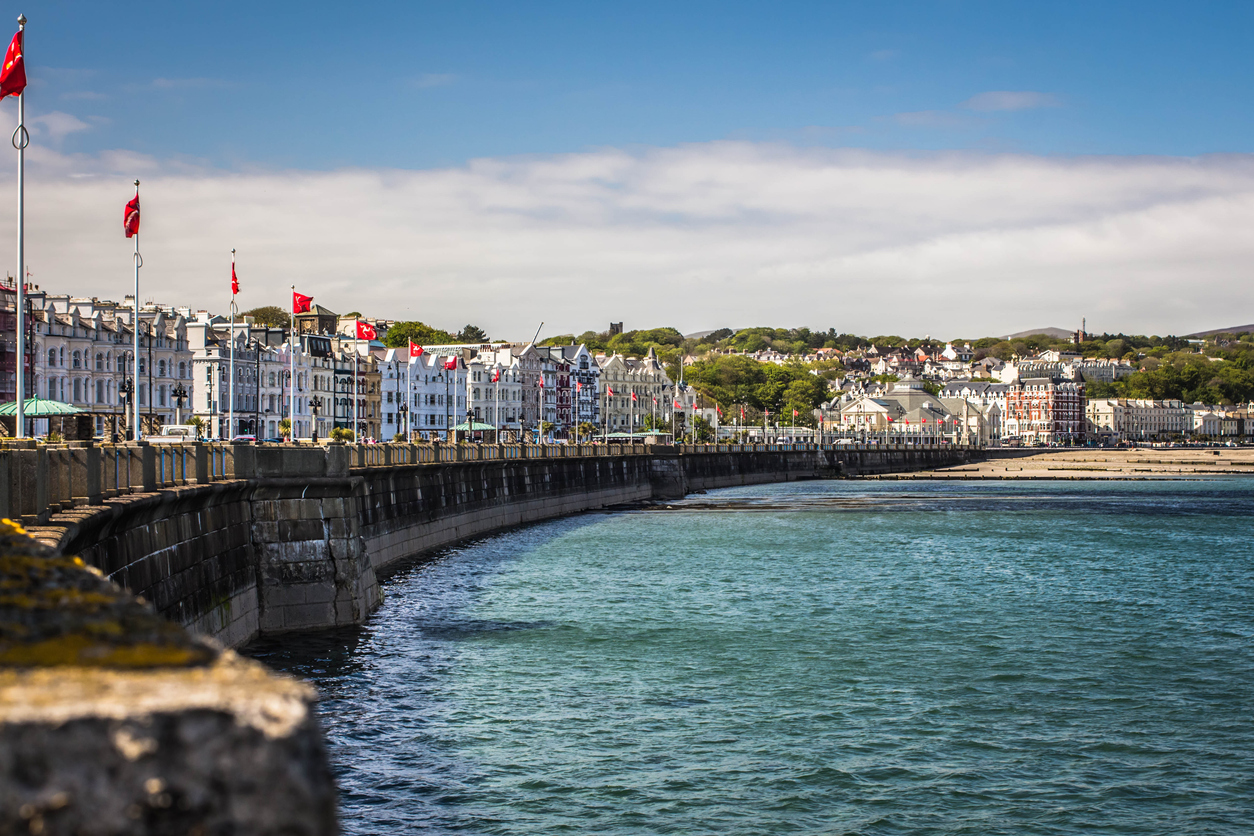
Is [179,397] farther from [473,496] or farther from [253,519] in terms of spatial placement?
[253,519]

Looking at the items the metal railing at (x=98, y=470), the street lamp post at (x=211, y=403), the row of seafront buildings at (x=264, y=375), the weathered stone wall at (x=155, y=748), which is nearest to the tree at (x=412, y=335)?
the row of seafront buildings at (x=264, y=375)

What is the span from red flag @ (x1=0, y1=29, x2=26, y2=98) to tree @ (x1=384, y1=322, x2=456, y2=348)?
145054 mm

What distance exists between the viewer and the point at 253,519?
96.9ft

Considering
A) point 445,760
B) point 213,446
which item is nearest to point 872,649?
point 445,760

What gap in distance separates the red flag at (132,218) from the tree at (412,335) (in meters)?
135

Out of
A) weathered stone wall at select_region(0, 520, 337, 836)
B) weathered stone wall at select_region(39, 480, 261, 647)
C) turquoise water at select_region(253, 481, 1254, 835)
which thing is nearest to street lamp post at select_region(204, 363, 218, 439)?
turquoise water at select_region(253, 481, 1254, 835)

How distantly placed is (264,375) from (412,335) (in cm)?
7721

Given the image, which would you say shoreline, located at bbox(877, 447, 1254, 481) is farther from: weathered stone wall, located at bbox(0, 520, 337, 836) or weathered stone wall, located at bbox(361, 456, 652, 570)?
weathered stone wall, located at bbox(0, 520, 337, 836)

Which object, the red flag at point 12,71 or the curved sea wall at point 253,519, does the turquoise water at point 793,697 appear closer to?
the curved sea wall at point 253,519

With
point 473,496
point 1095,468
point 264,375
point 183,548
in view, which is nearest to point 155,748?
point 183,548

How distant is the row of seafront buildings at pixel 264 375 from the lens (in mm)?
81188

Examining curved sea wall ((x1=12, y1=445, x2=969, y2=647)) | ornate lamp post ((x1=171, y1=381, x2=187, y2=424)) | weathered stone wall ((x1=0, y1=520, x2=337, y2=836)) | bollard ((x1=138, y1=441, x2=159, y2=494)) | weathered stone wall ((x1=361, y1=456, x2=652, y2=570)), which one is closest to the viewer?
weathered stone wall ((x1=0, y1=520, x2=337, y2=836))

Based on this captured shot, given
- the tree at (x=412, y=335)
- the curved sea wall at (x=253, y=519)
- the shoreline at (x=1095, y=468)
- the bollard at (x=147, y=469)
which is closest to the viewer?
the curved sea wall at (x=253, y=519)

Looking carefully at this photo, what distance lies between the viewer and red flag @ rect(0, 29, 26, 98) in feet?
84.2
